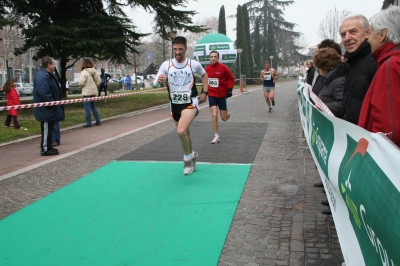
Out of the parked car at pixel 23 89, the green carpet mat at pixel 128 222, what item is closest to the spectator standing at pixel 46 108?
the green carpet mat at pixel 128 222

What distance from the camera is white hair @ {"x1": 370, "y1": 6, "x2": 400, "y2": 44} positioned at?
9.14ft

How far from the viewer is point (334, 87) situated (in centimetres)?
520

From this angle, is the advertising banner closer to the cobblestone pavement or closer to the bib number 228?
the cobblestone pavement

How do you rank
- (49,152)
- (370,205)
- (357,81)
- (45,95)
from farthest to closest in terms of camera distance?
(45,95)
(49,152)
(357,81)
(370,205)

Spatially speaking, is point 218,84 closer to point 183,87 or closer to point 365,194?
point 183,87

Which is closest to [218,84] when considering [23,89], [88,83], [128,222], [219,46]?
[88,83]

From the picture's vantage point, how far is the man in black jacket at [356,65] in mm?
3557

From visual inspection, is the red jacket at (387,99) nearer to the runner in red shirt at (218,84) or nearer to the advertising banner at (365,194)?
the advertising banner at (365,194)

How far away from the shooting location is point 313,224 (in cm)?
448

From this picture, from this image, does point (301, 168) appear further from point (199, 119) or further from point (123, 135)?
point (199, 119)

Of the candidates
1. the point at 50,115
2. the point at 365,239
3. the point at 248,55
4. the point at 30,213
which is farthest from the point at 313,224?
the point at 248,55

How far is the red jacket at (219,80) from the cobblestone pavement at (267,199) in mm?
1548

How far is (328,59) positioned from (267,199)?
1976 mm

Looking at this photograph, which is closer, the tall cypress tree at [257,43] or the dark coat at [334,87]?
the dark coat at [334,87]
